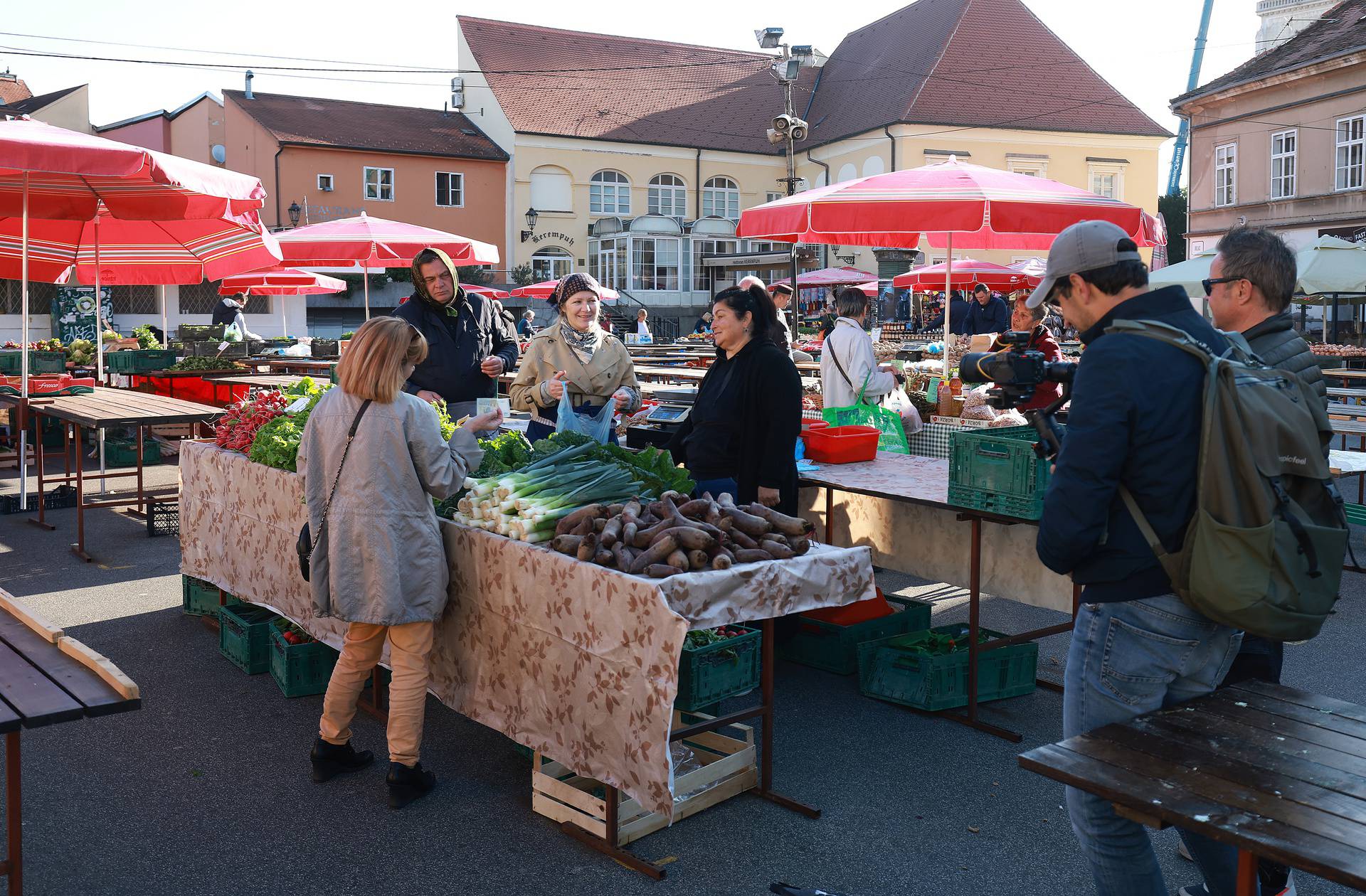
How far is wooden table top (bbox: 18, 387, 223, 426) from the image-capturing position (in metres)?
8.38

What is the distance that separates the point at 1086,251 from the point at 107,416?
7600 millimetres

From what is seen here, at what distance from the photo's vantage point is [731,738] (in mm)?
4457

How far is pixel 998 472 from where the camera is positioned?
4.82 meters

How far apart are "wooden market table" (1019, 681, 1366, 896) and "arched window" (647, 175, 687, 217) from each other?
42987mm

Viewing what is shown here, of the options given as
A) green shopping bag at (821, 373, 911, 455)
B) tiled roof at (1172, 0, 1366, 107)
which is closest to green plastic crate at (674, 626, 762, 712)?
green shopping bag at (821, 373, 911, 455)

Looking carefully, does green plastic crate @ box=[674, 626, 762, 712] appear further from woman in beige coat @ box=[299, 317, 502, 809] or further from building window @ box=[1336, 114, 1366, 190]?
building window @ box=[1336, 114, 1366, 190]

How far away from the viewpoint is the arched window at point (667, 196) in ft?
147

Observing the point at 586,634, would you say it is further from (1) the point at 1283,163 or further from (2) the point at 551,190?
(2) the point at 551,190

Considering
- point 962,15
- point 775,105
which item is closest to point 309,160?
point 775,105

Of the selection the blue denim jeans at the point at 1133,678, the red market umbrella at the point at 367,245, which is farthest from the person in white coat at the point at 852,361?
the red market umbrella at the point at 367,245

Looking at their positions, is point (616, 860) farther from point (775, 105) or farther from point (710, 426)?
point (775, 105)

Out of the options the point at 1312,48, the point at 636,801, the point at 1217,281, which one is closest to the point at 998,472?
the point at 1217,281

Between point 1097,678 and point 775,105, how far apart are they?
47392 millimetres

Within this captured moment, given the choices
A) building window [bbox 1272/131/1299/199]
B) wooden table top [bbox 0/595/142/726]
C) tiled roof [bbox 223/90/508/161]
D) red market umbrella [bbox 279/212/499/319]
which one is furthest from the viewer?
tiled roof [bbox 223/90/508/161]
